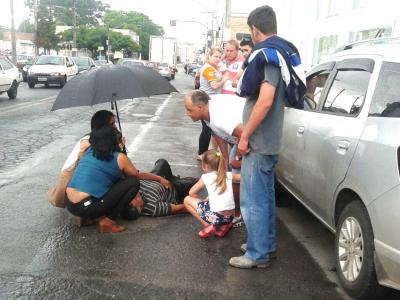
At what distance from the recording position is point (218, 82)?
7.57 meters

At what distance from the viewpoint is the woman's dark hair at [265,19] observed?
3.71m

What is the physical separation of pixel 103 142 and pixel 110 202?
54cm

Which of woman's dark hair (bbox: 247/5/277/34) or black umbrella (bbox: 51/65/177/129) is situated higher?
woman's dark hair (bbox: 247/5/277/34)

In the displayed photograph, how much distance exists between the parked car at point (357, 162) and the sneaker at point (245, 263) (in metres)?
0.58

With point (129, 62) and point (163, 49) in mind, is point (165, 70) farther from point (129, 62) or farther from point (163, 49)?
point (129, 62)

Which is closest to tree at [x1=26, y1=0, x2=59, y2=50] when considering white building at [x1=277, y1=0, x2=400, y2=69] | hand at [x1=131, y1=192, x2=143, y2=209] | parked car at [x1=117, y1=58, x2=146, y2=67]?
parked car at [x1=117, y1=58, x2=146, y2=67]

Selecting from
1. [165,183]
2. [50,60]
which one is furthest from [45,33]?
[165,183]

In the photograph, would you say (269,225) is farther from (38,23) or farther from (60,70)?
(38,23)

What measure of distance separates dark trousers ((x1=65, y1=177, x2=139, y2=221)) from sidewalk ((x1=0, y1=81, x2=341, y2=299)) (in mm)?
207

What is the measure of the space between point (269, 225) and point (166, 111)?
12.5m

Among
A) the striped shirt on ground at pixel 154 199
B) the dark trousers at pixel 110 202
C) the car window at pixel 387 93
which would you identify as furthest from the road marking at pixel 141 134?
the car window at pixel 387 93

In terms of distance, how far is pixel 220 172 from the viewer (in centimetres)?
452

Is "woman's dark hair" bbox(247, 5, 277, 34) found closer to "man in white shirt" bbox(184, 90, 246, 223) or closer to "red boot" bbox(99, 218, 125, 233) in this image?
"man in white shirt" bbox(184, 90, 246, 223)

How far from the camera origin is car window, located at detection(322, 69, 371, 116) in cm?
385
